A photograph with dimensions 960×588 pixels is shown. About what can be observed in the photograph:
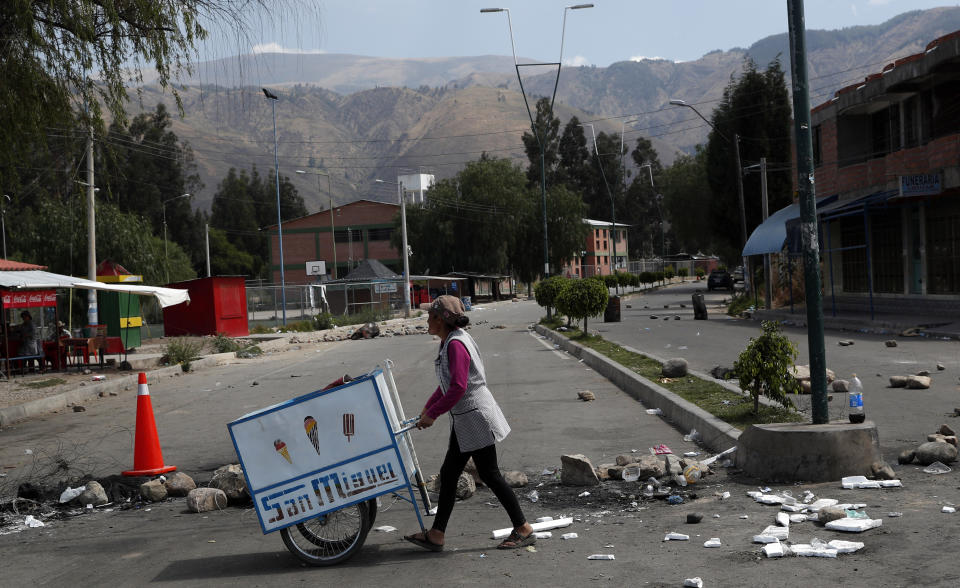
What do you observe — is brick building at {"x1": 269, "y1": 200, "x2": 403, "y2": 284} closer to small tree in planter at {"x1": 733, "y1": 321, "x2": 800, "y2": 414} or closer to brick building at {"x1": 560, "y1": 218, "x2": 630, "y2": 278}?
brick building at {"x1": 560, "y1": 218, "x2": 630, "y2": 278}

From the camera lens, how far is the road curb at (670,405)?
865 centimetres

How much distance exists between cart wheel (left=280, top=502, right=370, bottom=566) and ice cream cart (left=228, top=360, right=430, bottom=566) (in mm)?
67

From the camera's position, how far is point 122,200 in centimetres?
8369

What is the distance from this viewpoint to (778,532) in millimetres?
5508

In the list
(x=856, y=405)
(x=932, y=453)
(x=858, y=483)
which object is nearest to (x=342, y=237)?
(x=856, y=405)

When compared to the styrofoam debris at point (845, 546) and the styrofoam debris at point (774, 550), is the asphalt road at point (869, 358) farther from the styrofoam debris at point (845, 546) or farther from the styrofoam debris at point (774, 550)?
the styrofoam debris at point (774, 550)

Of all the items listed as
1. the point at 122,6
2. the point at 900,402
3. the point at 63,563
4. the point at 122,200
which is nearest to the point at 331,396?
the point at 63,563

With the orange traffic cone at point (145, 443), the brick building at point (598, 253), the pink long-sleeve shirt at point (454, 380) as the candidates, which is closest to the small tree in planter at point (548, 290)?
the orange traffic cone at point (145, 443)

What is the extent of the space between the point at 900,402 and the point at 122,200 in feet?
273

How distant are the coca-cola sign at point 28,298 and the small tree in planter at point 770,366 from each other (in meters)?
18.1

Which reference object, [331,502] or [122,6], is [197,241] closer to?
[122,6]

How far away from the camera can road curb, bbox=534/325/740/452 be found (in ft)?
28.4

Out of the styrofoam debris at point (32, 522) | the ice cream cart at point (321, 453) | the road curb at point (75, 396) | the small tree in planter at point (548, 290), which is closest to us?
the ice cream cart at point (321, 453)

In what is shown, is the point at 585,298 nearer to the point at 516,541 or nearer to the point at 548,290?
the point at 548,290
